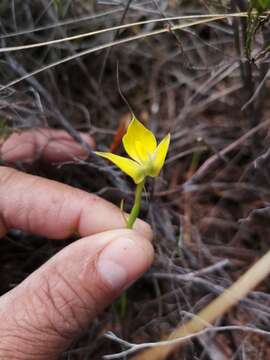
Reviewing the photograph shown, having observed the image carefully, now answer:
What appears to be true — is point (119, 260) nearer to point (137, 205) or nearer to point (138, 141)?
point (137, 205)

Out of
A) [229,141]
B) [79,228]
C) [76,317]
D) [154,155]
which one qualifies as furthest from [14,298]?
[229,141]

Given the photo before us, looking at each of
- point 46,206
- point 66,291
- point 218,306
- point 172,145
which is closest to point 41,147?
point 46,206

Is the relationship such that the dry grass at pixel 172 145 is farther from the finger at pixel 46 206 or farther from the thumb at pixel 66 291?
the thumb at pixel 66 291

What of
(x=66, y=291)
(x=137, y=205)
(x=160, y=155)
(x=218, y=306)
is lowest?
(x=218, y=306)

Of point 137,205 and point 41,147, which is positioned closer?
point 137,205

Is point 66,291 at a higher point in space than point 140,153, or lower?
lower

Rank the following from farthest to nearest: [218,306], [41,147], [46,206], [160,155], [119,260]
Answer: [41,147], [46,206], [218,306], [119,260], [160,155]

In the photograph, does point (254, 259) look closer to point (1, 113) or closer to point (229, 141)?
point (229, 141)

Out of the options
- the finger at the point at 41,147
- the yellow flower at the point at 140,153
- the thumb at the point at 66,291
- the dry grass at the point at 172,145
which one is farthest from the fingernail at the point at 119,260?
the finger at the point at 41,147
